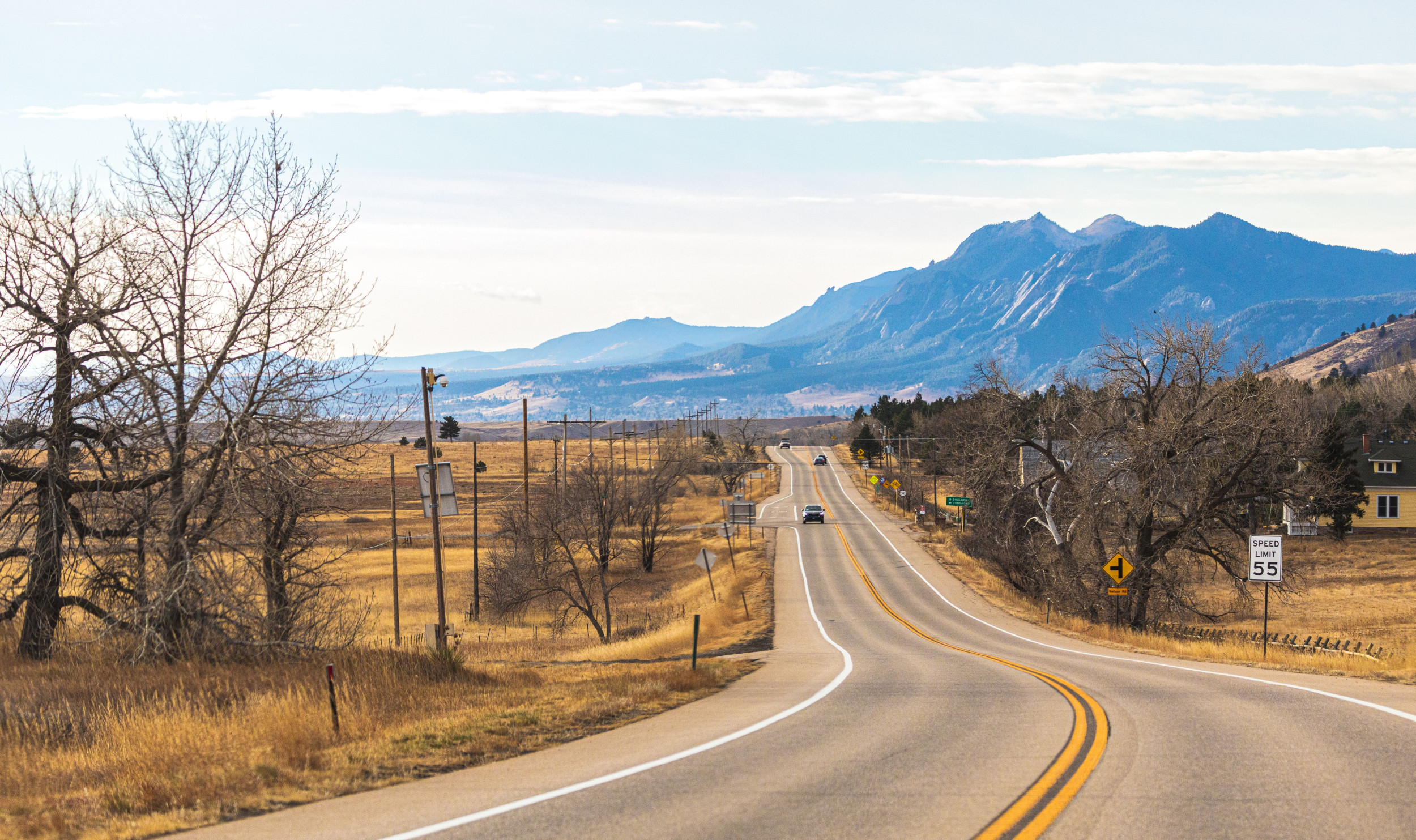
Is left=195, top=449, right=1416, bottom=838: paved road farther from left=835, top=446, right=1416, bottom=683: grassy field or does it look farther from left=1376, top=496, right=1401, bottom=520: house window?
left=1376, top=496, right=1401, bottom=520: house window

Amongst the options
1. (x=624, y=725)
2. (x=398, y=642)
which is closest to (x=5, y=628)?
(x=398, y=642)

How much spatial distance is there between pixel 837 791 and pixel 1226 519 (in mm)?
32288

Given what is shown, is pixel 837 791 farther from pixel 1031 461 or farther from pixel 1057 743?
pixel 1031 461

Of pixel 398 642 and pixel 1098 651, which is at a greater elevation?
pixel 398 642

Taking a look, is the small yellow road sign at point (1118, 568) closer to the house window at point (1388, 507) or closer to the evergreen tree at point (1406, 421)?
the house window at point (1388, 507)

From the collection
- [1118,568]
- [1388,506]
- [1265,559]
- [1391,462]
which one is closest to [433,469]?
[1265,559]

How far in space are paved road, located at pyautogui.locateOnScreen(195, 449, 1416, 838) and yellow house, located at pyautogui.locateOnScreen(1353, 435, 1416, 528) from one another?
72.4 meters

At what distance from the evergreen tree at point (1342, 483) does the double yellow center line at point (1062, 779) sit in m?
65.5

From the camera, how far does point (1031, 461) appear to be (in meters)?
85.6

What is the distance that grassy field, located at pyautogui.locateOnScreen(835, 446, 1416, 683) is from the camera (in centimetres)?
2098

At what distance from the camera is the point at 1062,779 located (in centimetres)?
784

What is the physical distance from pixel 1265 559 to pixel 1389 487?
64.0 m

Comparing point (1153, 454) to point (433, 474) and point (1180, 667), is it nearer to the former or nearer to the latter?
point (1180, 667)

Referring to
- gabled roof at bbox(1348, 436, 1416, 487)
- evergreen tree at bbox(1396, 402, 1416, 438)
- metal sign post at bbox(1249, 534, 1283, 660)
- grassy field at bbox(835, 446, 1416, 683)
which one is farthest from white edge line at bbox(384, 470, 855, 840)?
evergreen tree at bbox(1396, 402, 1416, 438)
